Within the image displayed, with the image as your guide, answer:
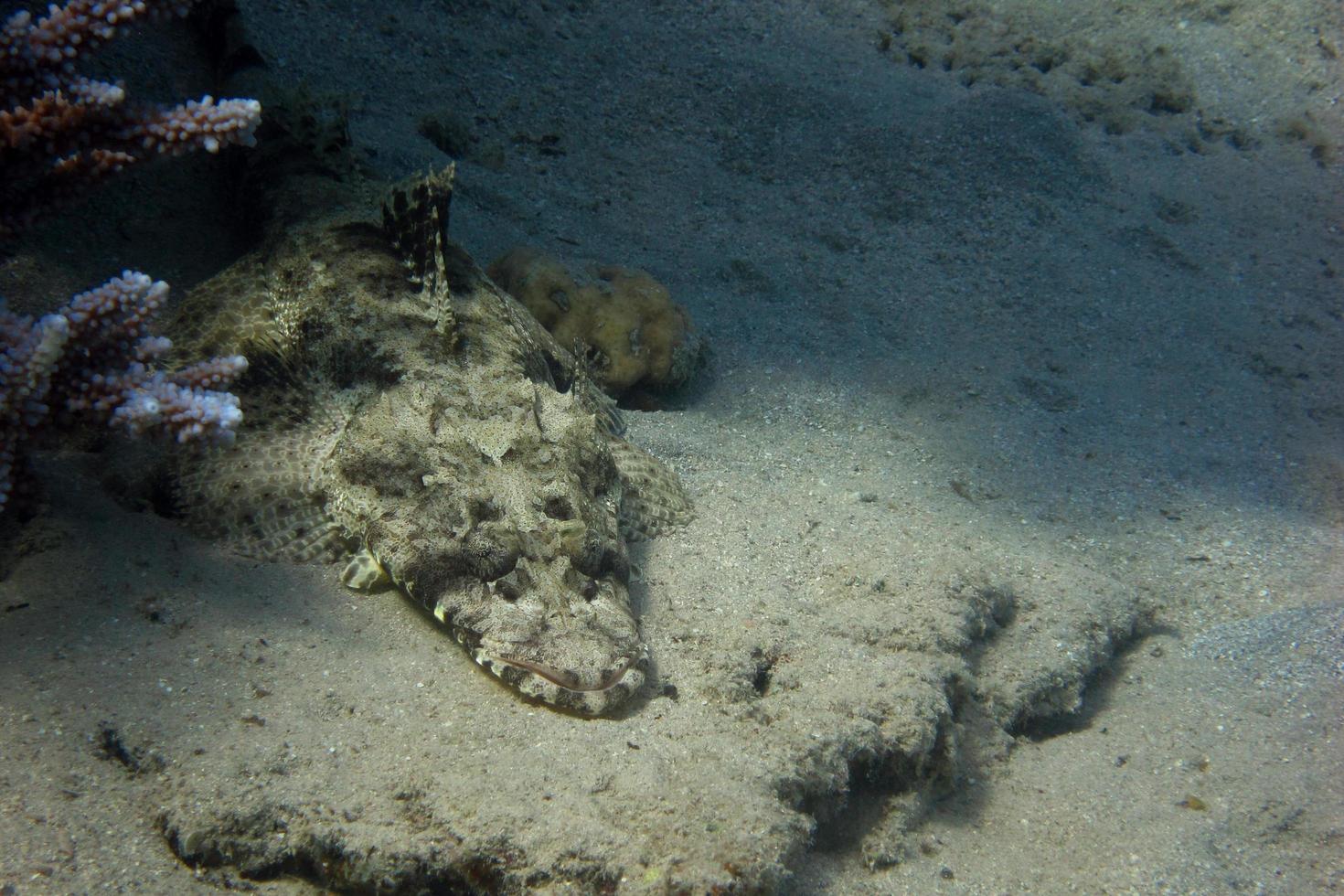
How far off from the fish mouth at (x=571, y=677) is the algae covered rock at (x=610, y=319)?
275 cm

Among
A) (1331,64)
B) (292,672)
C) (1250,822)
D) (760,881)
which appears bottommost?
(1250,822)

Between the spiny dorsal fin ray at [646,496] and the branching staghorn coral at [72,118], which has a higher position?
the branching staghorn coral at [72,118]

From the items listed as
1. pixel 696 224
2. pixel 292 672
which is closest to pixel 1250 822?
pixel 292 672

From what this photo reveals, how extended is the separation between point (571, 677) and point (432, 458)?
131 cm

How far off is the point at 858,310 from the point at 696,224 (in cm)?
176

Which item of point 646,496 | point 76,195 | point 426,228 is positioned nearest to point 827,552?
point 646,496

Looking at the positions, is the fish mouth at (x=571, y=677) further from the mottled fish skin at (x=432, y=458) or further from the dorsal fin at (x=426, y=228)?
the dorsal fin at (x=426, y=228)

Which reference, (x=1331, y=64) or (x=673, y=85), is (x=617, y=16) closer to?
(x=673, y=85)

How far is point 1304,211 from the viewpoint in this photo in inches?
370

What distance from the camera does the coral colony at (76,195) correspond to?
268 cm

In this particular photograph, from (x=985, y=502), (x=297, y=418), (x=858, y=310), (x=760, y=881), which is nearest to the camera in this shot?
(x=760, y=881)

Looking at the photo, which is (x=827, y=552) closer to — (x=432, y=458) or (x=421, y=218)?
(x=432, y=458)

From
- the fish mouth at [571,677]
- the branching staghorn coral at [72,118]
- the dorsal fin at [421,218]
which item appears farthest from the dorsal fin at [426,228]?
the fish mouth at [571,677]

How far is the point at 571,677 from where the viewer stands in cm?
305
